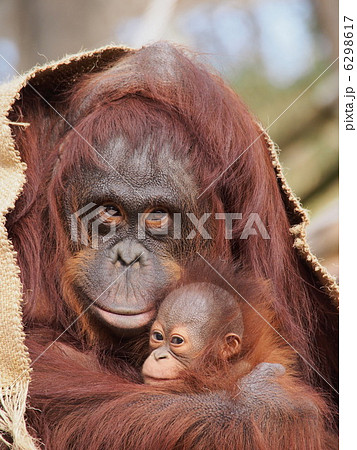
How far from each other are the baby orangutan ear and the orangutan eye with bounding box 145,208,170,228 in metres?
0.31

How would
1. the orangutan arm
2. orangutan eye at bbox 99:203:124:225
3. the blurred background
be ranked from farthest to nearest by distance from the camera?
1. the blurred background
2. orangutan eye at bbox 99:203:124:225
3. the orangutan arm

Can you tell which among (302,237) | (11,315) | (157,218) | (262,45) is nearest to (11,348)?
(11,315)

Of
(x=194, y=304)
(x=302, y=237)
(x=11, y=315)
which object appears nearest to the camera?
(x=11, y=315)

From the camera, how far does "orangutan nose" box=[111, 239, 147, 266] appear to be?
1.50 meters

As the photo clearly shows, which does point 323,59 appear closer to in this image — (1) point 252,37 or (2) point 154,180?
(1) point 252,37

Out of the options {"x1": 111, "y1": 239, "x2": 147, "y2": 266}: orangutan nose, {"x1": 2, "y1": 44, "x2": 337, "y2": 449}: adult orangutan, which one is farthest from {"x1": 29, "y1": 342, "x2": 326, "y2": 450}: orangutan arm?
{"x1": 111, "y1": 239, "x2": 147, "y2": 266}: orangutan nose

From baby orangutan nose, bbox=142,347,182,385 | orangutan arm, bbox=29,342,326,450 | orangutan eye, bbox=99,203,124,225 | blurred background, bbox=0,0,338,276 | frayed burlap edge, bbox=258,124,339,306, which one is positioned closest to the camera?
orangutan arm, bbox=29,342,326,450

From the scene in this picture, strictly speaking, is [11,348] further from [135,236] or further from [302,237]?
[302,237]

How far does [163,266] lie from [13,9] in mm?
2090

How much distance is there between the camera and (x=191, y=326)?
1474 millimetres

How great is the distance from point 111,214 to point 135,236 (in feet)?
0.26
